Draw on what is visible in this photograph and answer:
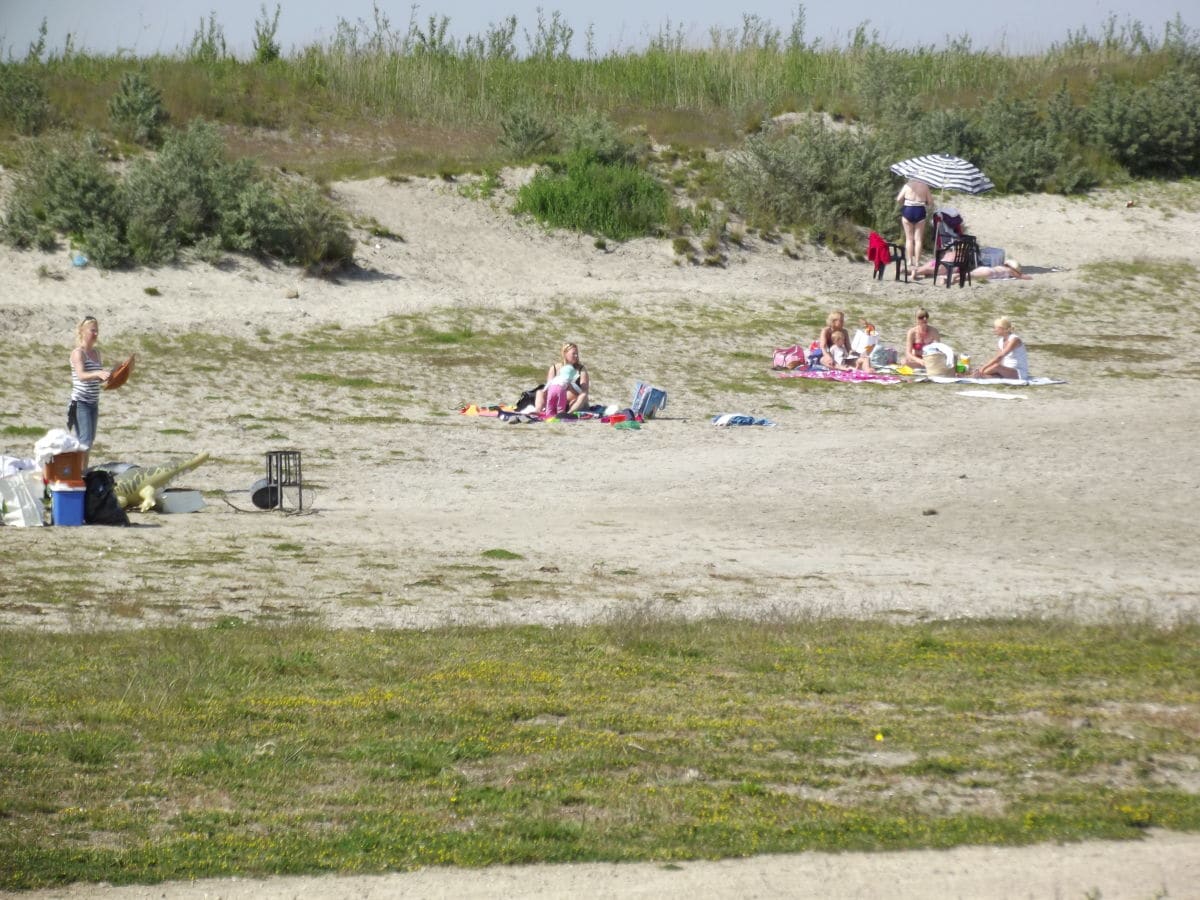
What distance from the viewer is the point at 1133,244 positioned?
3397cm

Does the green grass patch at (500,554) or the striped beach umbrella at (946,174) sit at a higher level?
Result: the striped beach umbrella at (946,174)

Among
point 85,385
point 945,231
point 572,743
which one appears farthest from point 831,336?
point 572,743

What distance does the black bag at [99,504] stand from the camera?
41.1ft

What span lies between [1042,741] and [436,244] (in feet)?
77.1

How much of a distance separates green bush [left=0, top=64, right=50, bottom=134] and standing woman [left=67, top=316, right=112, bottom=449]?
60.2 ft

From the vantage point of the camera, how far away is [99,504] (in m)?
12.6

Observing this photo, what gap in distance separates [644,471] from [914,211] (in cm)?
1543

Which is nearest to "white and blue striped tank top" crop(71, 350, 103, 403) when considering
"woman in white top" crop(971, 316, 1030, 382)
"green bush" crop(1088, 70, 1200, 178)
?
"woman in white top" crop(971, 316, 1030, 382)

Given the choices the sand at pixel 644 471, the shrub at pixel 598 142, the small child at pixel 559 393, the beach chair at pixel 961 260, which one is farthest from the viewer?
the shrub at pixel 598 142

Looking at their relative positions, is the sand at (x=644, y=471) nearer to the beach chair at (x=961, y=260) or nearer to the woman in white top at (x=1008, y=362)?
the beach chair at (x=961, y=260)

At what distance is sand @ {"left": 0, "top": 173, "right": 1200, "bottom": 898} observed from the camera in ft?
31.9

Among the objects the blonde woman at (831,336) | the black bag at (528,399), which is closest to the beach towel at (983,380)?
the blonde woman at (831,336)

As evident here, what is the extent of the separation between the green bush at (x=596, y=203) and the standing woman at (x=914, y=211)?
4.96 meters

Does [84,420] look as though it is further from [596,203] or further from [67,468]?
[596,203]
